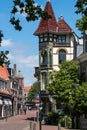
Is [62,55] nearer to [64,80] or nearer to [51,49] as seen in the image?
[51,49]

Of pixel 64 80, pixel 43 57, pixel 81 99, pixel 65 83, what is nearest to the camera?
pixel 81 99

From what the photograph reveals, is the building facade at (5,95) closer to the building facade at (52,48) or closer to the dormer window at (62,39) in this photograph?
the building facade at (52,48)

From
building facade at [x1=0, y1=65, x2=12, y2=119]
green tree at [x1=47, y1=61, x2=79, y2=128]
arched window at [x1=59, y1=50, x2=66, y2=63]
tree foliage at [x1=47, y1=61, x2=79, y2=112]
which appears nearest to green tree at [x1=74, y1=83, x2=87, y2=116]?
green tree at [x1=47, y1=61, x2=79, y2=128]

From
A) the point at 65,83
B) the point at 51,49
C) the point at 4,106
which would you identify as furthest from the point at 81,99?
the point at 4,106

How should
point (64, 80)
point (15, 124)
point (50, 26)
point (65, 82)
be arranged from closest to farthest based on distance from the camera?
point (65, 82)
point (64, 80)
point (15, 124)
point (50, 26)

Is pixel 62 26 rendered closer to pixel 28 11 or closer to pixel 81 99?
pixel 81 99

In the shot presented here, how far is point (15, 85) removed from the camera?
96.1m

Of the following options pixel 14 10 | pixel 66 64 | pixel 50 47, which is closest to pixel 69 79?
pixel 66 64

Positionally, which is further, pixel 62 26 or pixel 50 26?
pixel 62 26

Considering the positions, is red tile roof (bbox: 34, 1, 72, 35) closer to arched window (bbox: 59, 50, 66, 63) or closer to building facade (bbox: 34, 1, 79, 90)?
building facade (bbox: 34, 1, 79, 90)

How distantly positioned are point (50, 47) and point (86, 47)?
1759 cm

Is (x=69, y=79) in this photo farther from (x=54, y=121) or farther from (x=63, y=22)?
(x=63, y=22)

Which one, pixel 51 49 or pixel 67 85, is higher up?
pixel 51 49

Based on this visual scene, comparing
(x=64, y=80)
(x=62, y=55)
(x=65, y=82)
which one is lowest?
(x=65, y=82)
